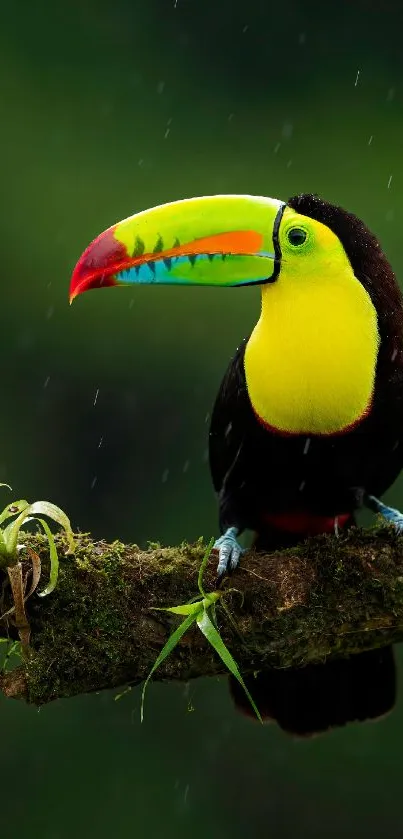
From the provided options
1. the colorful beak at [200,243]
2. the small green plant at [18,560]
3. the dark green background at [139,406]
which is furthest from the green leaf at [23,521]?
the dark green background at [139,406]

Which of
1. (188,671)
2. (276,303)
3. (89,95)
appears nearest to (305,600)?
(188,671)

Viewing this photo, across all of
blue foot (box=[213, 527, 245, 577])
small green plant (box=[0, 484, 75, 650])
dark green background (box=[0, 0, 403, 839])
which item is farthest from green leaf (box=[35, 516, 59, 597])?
dark green background (box=[0, 0, 403, 839])

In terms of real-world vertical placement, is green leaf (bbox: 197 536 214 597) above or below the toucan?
below

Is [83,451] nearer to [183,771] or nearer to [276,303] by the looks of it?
[183,771]

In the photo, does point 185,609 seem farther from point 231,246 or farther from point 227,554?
point 231,246

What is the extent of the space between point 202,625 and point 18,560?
16.1 inches

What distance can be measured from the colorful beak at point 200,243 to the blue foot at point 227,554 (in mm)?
631

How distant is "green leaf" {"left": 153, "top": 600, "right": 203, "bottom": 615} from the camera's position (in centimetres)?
269

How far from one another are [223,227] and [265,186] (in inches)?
174

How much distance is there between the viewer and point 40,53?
8.34 m

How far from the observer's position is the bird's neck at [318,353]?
3.07 m

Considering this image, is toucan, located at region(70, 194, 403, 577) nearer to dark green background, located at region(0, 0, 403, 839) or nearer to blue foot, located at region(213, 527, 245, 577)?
blue foot, located at region(213, 527, 245, 577)

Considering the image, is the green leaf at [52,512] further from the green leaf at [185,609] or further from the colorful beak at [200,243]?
the colorful beak at [200,243]

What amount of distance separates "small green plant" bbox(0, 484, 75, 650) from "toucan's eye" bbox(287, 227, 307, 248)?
89 centimetres
